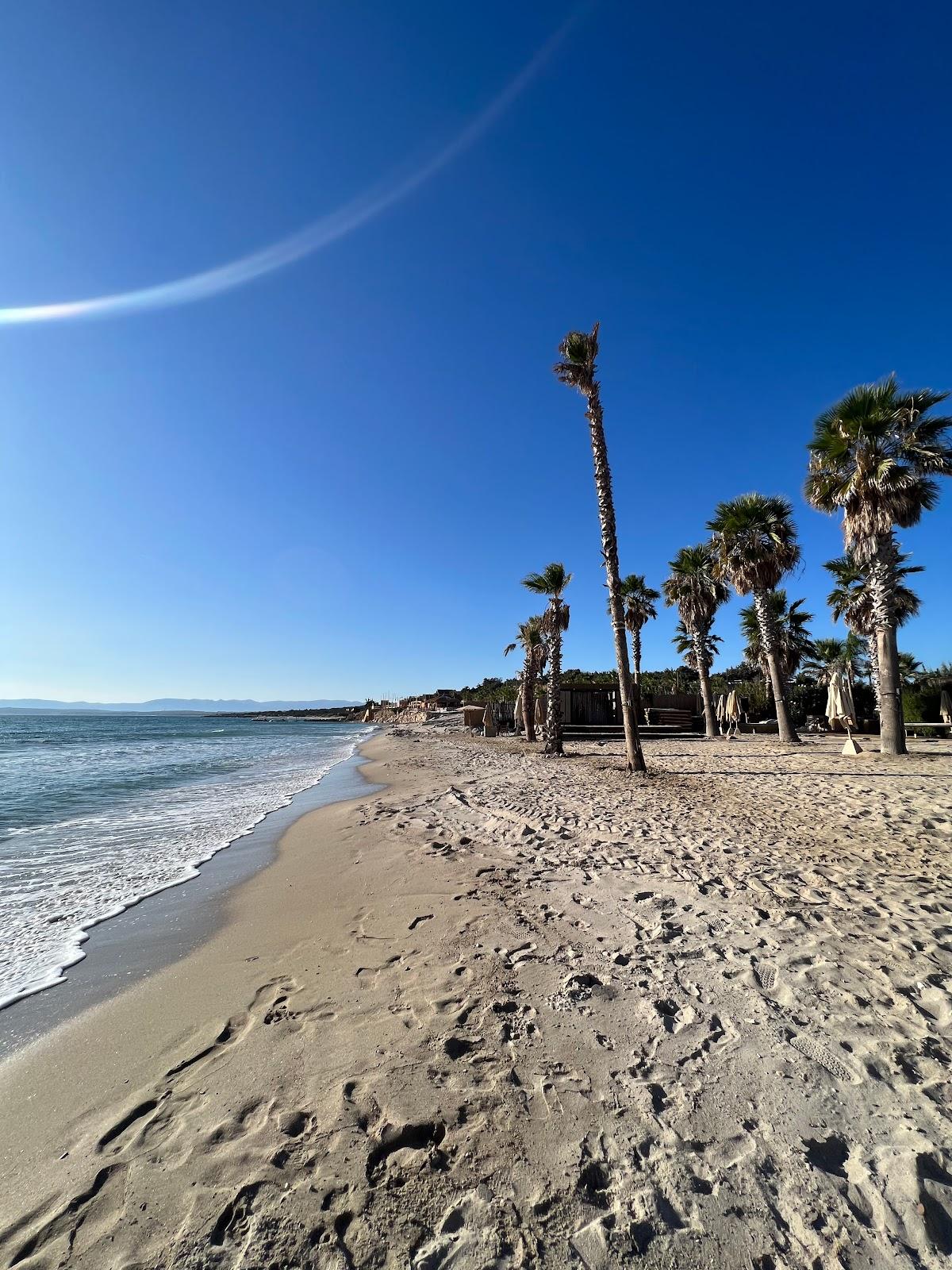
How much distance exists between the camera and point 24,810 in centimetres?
1250

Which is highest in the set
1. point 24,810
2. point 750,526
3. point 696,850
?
point 750,526

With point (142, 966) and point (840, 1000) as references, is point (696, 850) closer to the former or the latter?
point (840, 1000)

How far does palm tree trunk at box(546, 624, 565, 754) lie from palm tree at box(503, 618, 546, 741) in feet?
22.3

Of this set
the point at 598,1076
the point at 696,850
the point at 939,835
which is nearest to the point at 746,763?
the point at 939,835

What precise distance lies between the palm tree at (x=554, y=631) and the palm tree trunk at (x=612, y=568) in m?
5.72

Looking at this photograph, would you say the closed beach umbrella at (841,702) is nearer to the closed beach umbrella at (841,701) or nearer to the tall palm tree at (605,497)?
the closed beach umbrella at (841,701)

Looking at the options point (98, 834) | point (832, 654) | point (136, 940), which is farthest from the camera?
point (832, 654)

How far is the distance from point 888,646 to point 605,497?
357 inches

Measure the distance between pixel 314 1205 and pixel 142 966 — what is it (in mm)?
3532

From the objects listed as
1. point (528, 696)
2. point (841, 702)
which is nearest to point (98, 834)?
point (528, 696)

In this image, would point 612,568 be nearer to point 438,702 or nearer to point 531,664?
point 531,664

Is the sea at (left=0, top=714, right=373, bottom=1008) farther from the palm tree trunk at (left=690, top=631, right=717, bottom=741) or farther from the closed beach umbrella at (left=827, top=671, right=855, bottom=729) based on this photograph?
the closed beach umbrella at (left=827, top=671, right=855, bottom=729)

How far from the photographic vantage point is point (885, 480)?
46.0ft

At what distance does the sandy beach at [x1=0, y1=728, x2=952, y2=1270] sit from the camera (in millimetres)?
2088
